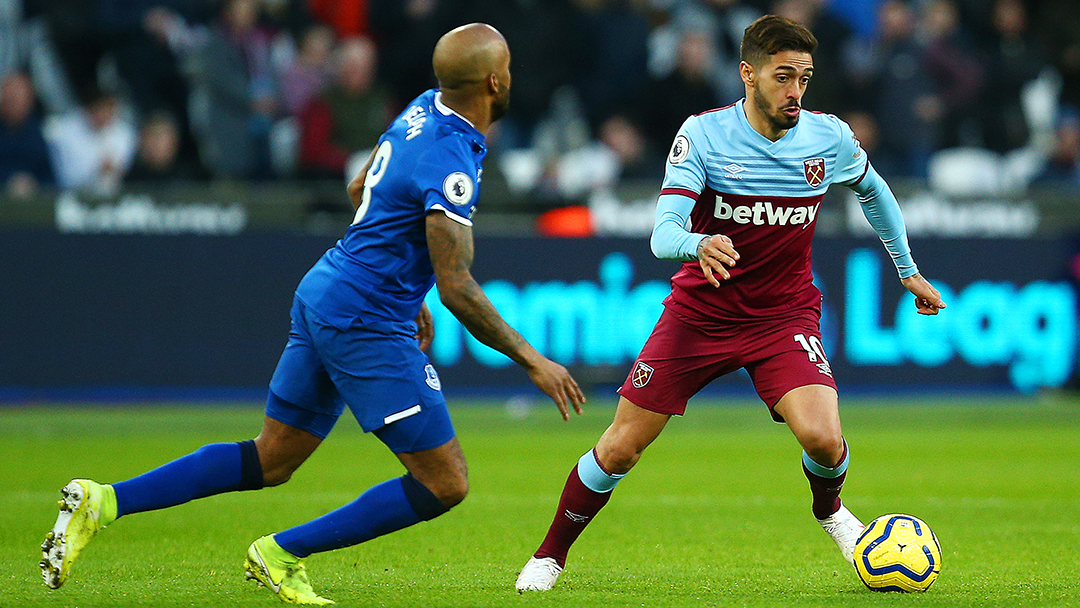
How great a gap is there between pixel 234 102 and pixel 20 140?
2116 mm

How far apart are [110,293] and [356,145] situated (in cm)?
318

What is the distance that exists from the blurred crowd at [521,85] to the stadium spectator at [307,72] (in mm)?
24

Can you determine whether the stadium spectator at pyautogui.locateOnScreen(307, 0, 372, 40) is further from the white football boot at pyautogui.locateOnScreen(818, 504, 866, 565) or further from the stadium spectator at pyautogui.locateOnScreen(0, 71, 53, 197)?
the white football boot at pyautogui.locateOnScreen(818, 504, 866, 565)

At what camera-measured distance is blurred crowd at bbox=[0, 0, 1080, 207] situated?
14523 mm

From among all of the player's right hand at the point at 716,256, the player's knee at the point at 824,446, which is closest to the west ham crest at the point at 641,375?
the player's knee at the point at 824,446

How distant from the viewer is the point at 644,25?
16.1 meters

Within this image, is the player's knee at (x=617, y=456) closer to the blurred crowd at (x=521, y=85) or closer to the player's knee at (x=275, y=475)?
the player's knee at (x=275, y=475)

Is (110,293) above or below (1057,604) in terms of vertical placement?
below

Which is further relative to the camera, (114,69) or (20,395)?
(114,69)

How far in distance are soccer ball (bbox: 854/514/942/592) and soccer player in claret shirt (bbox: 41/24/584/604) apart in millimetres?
1575

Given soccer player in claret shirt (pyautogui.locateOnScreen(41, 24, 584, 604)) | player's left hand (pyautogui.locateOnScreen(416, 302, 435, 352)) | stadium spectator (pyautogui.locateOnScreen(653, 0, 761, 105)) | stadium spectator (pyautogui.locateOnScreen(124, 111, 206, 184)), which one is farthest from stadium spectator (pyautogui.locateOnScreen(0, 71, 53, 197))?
soccer player in claret shirt (pyautogui.locateOnScreen(41, 24, 584, 604))

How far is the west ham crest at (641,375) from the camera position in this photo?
595 centimetres

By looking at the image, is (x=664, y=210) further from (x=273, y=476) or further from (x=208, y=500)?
(x=208, y=500)

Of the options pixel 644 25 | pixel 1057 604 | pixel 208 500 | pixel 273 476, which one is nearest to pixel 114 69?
pixel 644 25
